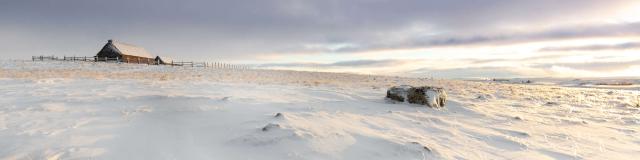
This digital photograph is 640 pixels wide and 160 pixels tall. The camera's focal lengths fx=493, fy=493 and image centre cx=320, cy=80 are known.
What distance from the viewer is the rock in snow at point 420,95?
12930 mm

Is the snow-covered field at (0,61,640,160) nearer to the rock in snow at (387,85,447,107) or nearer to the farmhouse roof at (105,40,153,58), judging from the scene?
the rock in snow at (387,85,447,107)

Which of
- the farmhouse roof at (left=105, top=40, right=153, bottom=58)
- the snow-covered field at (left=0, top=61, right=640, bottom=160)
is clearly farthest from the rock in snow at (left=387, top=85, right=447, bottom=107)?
the farmhouse roof at (left=105, top=40, right=153, bottom=58)

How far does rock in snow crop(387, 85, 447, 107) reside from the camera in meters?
12.9

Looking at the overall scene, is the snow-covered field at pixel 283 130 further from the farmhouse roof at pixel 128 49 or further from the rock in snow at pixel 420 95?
the farmhouse roof at pixel 128 49

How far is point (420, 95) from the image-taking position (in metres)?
12.9

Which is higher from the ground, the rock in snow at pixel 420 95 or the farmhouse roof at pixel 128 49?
the farmhouse roof at pixel 128 49

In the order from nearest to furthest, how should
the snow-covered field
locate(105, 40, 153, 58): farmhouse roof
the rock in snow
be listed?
1. the snow-covered field
2. the rock in snow
3. locate(105, 40, 153, 58): farmhouse roof

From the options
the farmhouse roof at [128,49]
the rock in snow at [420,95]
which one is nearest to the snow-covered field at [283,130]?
the rock in snow at [420,95]

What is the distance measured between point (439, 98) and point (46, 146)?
951cm

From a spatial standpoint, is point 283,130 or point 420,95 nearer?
point 283,130

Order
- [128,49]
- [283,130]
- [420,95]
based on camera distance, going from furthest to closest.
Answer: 1. [128,49]
2. [420,95]
3. [283,130]

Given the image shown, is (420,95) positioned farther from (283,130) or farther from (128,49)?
(128,49)

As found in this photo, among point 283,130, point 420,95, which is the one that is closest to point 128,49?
point 420,95

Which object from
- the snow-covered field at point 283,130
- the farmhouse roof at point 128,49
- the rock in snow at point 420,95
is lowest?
the snow-covered field at point 283,130
